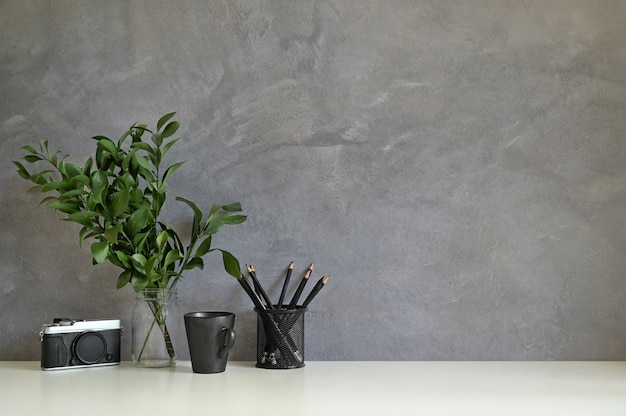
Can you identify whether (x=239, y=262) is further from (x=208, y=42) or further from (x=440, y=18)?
(x=440, y=18)

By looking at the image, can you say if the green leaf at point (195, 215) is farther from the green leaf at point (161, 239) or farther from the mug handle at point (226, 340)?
the mug handle at point (226, 340)

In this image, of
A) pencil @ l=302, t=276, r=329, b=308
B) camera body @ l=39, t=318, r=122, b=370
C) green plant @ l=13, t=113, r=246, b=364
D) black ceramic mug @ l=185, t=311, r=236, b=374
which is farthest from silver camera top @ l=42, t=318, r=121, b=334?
pencil @ l=302, t=276, r=329, b=308

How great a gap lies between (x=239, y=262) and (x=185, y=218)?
0.53 ft

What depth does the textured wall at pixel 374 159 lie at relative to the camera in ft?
5.52

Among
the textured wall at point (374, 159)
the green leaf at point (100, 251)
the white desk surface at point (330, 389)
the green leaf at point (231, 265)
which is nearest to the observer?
the white desk surface at point (330, 389)

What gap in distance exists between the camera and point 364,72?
5.61 feet

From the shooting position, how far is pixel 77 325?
1550mm

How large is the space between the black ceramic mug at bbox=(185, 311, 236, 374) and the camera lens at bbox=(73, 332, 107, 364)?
214 millimetres

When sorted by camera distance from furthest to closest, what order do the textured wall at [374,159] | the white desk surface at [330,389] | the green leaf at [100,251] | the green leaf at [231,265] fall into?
1. the textured wall at [374,159]
2. the green leaf at [231,265]
3. the green leaf at [100,251]
4. the white desk surface at [330,389]

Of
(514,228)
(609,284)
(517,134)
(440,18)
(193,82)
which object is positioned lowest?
(609,284)

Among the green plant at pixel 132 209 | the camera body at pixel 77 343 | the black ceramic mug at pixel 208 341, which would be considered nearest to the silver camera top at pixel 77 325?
the camera body at pixel 77 343

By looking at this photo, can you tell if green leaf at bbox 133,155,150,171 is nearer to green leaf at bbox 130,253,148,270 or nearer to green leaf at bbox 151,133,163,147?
green leaf at bbox 151,133,163,147

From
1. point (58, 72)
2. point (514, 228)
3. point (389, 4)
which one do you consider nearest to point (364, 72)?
point (389, 4)

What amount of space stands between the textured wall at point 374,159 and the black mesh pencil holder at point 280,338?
126mm
